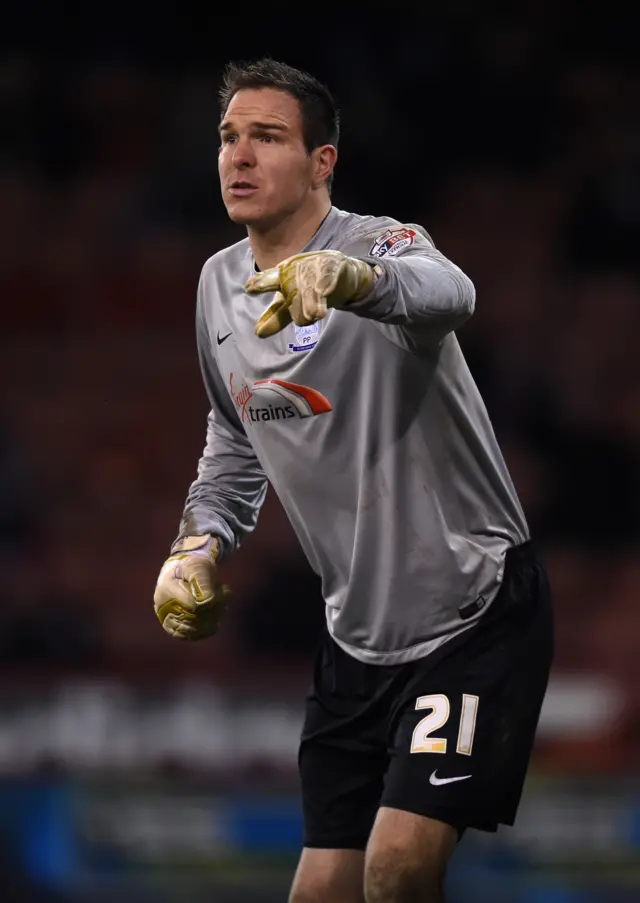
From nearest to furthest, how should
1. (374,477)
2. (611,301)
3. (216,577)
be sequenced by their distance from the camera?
(374,477) < (216,577) < (611,301)

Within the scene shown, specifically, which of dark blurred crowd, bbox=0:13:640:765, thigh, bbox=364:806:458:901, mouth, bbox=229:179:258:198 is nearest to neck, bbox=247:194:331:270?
mouth, bbox=229:179:258:198

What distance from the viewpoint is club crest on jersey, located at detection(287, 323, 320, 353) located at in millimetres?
3520

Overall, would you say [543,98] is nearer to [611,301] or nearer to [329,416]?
[611,301]

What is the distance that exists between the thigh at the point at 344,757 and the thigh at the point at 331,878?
25 millimetres

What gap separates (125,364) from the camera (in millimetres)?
11031

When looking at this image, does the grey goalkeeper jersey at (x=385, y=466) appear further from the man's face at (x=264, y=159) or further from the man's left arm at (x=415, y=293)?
the man's face at (x=264, y=159)

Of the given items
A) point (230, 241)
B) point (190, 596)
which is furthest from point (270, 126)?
point (230, 241)

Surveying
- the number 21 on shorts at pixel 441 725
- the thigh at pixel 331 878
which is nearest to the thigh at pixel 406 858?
the number 21 on shorts at pixel 441 725

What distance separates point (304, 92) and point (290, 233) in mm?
345

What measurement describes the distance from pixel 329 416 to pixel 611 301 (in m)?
8.15

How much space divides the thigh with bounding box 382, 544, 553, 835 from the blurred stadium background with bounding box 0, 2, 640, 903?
354cm

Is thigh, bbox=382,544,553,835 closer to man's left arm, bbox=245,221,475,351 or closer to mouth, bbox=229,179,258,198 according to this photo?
man's left arm, bbox=245,221,475,351

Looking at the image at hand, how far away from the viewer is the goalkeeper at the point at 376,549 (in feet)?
11.2

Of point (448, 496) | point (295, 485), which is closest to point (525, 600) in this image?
point (448, 496)
